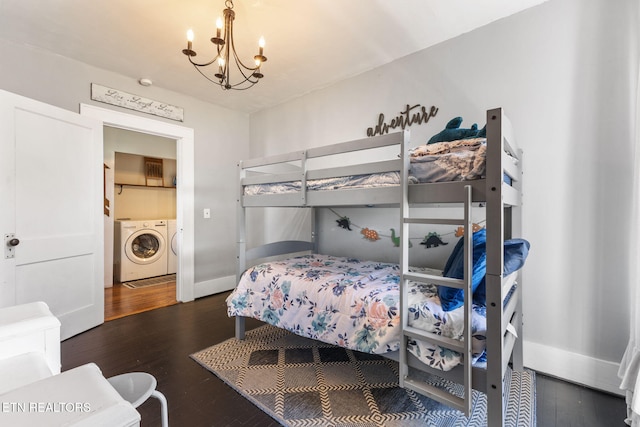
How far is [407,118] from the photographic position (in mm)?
2635

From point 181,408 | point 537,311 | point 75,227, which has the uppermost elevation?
point 75,227

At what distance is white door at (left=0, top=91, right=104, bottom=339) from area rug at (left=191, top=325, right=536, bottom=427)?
130cm

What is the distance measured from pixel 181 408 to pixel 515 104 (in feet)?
9.45

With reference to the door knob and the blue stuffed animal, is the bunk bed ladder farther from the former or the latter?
the door knob

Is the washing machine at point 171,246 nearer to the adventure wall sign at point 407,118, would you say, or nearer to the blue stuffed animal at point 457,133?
the adventure wall sign at point 407,118

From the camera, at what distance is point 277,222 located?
150 inches

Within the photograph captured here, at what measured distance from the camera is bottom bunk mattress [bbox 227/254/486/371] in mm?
1416

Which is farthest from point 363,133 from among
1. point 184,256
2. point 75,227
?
point 75,227

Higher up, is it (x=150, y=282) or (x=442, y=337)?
(x=442, y=337)

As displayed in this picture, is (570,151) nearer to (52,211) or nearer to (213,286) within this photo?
(213,286)

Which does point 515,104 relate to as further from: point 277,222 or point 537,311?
point 277,222

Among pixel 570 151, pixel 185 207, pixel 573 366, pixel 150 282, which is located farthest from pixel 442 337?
pixel 150 282

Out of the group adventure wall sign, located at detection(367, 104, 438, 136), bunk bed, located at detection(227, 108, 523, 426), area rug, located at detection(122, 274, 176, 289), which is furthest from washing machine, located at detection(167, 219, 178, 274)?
adventure wall sign, located at detection(367, 104, 438, 136)

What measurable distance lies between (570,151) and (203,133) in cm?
357
